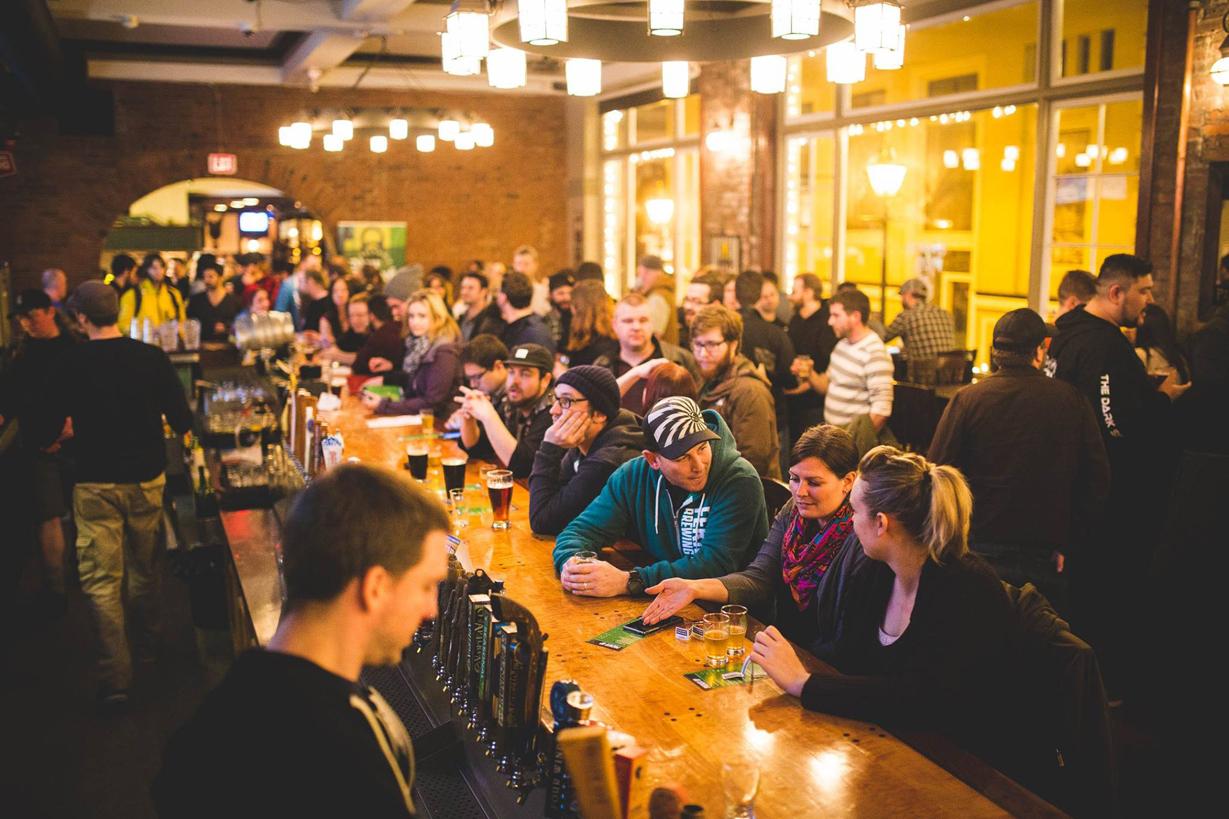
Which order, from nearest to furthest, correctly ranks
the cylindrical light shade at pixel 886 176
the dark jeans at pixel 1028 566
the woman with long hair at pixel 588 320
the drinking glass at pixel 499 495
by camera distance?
the drinking glass at pixel 499 495, the dark jeans at pixel 1028 566, the woman with long hair at pixel 588 320, the cylindrical light shade at pixel 886 176

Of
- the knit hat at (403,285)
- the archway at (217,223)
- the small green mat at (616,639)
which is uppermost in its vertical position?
the archway at (217,223)

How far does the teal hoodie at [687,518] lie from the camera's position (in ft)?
10.1

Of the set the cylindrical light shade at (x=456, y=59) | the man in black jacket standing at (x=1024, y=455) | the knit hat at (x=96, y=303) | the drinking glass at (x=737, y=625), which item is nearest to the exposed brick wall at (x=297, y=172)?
the knit hat at (x=96, y=303)

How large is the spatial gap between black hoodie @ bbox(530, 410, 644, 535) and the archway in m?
14.3

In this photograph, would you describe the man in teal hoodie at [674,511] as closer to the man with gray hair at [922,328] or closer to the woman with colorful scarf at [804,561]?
the woman with colorful scarf at [804,561]

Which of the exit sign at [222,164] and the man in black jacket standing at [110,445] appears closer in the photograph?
the man in black jacket standing at [110,445]

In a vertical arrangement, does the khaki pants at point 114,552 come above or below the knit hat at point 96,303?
below

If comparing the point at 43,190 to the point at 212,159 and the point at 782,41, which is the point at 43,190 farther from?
the point at 782,41

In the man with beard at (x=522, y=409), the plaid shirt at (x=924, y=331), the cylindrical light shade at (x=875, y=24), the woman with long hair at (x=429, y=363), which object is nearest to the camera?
the cylindrical light shade at (x=875, y=24)

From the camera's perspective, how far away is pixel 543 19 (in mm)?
→ 3279

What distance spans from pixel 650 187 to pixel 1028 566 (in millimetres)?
10662

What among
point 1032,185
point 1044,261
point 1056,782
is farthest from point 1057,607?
point 1032,185

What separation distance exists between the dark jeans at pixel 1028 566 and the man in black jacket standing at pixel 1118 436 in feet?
1.57

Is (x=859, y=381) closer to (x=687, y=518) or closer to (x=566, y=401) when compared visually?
(x=566, y=401)
